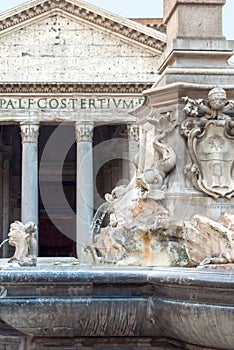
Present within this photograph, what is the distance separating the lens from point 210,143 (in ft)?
14.1

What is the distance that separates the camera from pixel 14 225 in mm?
6281

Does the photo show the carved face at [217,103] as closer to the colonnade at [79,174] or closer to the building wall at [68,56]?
the colonnade at [79,174]

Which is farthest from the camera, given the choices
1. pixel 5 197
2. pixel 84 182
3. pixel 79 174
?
pixel 5 197

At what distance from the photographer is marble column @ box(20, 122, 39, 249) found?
74.5 feet

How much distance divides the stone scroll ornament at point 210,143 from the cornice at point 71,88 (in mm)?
18926

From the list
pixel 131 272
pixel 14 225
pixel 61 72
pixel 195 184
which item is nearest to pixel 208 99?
pixel 195 184

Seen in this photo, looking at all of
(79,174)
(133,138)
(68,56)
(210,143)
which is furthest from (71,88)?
(210,143)

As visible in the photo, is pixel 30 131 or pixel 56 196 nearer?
pixel 30 131

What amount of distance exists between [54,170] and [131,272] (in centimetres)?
2782

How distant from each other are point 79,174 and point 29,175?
1.57 m

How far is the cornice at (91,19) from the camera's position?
76.1ft

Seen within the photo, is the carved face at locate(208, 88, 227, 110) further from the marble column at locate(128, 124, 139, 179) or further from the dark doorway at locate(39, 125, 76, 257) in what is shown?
the dark doorway at locate(39, 125, 76, 257)

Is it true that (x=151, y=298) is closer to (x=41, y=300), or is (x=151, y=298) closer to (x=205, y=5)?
(x=41, y=300)

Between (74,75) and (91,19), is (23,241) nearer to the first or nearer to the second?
(74,75)
